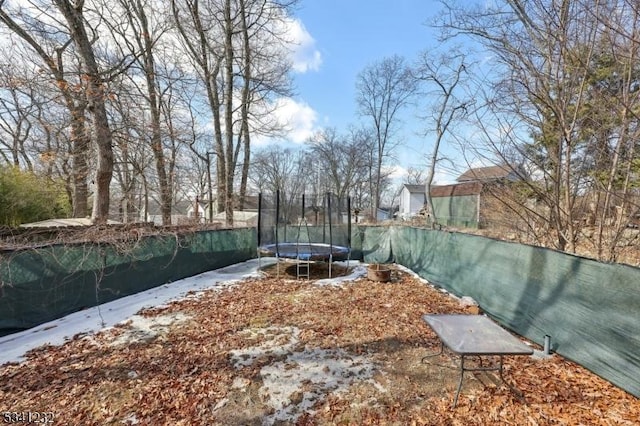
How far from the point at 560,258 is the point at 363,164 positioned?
25347 millimetres

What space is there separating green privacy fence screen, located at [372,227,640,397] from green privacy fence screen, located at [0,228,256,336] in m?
5.77

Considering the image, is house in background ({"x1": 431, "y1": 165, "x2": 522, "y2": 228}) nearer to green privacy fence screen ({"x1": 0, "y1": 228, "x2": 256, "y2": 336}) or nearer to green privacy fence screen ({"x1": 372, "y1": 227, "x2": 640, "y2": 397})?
green privacy fence screen ({"x1": 372, "y1": 227, "x2": 640, "y2": 397})

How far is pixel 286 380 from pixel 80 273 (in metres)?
3.75

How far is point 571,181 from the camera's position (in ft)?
12.4

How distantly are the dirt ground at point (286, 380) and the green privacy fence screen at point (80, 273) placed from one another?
0.91m

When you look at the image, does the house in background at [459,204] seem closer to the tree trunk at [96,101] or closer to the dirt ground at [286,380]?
the dirt ground at [286,380]

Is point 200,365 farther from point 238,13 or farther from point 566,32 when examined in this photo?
point 238,13

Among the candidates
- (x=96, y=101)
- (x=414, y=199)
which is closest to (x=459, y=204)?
(x=414, y=199)

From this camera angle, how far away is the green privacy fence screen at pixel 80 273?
12.1ft

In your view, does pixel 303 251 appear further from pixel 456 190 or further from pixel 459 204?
pixel 456 190

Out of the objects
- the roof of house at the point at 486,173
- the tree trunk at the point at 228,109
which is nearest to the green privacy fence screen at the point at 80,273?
the tree trunk at the point at 228,109

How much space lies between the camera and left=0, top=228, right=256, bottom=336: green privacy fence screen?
367 cm

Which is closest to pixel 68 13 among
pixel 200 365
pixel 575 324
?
pixel 200 365

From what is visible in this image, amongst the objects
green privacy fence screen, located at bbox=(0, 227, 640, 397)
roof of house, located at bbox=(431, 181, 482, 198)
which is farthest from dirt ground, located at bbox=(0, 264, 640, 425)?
roof of house, located at bbox=(431, 181, 482, 198)
